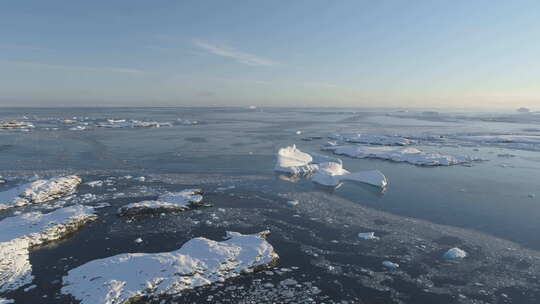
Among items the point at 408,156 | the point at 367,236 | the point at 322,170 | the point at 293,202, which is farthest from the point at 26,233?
the point at 408,156

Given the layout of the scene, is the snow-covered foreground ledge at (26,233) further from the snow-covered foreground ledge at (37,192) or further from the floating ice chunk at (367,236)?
the floating ice chunk at (367,236)

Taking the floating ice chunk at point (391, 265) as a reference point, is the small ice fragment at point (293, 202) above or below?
above

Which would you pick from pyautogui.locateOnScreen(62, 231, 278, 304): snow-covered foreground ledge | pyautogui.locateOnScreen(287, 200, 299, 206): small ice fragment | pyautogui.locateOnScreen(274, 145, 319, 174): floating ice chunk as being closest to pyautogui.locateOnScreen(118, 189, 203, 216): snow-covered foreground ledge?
pyautogui.locateOnScreen(62, 231, 278, 304): snow-covered foreground ledge

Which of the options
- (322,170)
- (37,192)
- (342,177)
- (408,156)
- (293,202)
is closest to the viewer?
(37,192)

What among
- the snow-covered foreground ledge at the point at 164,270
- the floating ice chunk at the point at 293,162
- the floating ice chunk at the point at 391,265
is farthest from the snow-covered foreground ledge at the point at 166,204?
the floating ice chunk at the point at 391,265

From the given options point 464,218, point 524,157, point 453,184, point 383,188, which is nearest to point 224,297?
point 464,218

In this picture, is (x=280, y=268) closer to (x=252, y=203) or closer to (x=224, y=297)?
(x=224, y=297)

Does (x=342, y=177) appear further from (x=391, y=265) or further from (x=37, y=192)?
(x=37, y=192)
